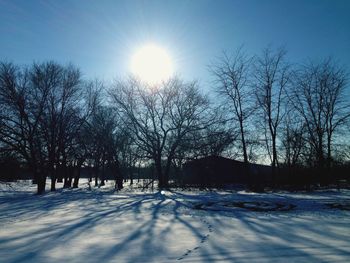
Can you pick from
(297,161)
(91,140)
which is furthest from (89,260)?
(297,161)

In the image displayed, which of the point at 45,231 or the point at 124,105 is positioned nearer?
the point at 45,231

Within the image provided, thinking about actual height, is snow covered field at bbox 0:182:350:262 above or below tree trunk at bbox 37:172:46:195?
below

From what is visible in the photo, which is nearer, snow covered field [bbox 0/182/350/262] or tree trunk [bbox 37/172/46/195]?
snow covered field [bbox 0/182/350/262]

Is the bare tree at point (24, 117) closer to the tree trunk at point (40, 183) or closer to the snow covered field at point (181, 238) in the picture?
the tree trunk at point (40, 183)

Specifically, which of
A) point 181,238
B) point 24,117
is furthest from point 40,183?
point 181,238

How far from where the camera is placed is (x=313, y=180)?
3181 cm

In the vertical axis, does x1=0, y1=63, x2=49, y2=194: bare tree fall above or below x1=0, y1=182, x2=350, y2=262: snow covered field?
above

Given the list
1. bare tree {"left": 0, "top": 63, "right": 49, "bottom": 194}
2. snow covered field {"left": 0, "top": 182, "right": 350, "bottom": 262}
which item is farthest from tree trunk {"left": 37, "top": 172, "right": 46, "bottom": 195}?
snow covered field {"left": 0, "top": 182, "right": 350, "bottom": 262}

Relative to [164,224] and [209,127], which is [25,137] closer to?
[209,127]

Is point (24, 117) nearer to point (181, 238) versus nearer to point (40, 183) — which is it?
point (40, 183)

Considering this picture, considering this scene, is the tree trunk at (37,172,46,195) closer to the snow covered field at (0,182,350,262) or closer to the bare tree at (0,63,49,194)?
the bare tree at (0,63,49,194)

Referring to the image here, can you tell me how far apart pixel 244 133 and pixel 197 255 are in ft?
81.5

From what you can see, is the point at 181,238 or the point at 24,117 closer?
the point at 181,238

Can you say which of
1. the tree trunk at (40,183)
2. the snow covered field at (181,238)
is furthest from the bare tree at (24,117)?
the snow covered field at (181,238)
